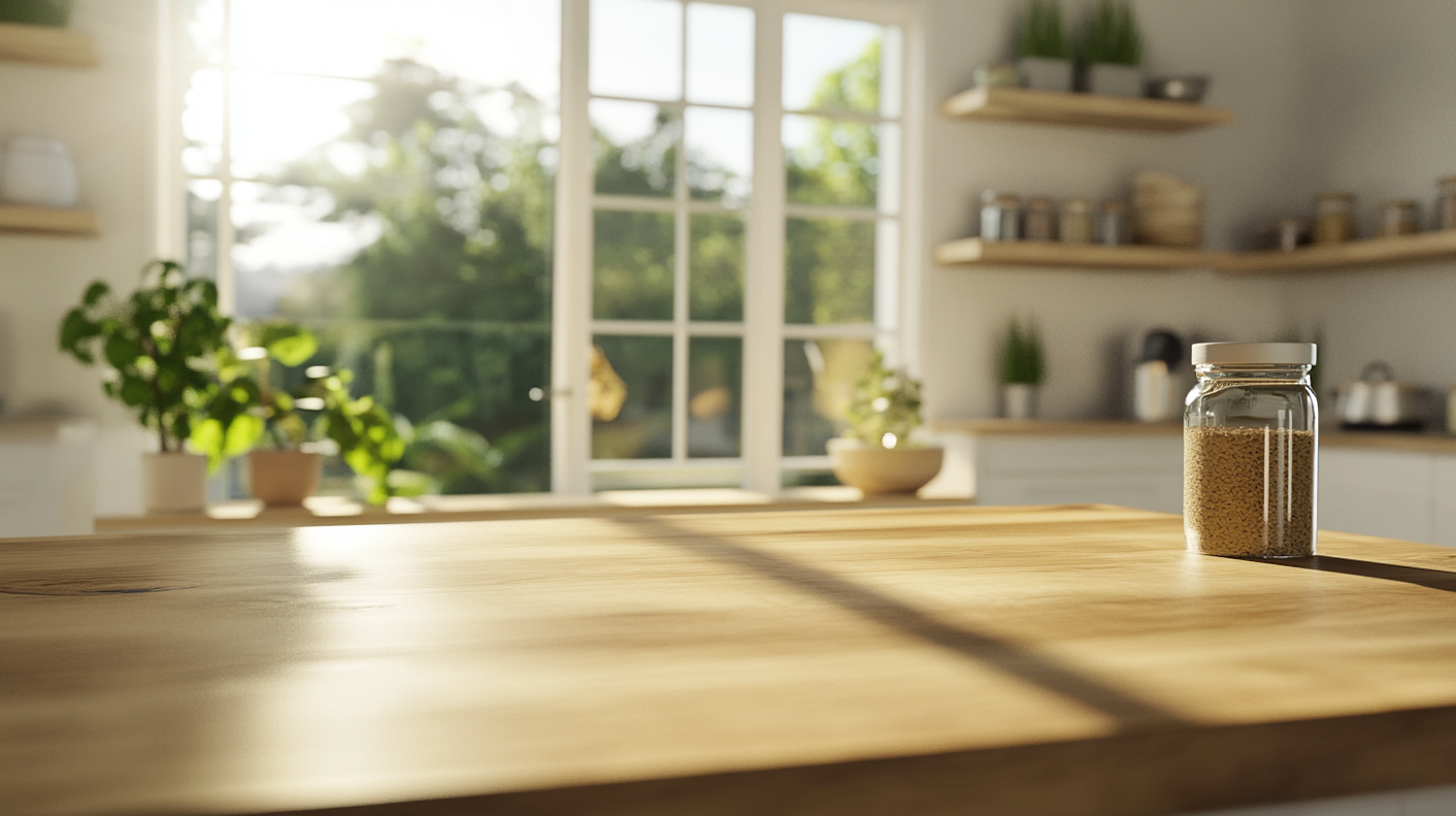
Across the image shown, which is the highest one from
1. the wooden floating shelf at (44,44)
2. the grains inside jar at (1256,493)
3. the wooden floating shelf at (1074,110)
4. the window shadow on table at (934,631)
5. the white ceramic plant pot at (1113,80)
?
the white ceramic plant pot at (1113,80)

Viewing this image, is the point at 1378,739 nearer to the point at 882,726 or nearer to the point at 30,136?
the point at 882,726

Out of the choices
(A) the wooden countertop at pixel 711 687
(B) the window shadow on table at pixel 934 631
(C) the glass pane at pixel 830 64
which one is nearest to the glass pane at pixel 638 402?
(C) the glass pane at pixel 830 64

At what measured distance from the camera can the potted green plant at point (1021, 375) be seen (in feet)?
12.2

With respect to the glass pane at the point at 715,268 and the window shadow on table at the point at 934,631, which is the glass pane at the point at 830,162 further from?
the window shadow on table at the point at 934,631

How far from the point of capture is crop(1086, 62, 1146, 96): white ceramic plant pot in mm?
3662

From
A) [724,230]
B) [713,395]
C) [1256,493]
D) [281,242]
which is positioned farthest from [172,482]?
[1256,493]

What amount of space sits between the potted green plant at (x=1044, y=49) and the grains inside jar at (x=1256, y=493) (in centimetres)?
296

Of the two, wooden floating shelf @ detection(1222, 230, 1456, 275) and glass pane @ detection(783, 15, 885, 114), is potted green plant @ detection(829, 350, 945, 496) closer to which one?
glass pane @ detection(783, 15, 885, 114)

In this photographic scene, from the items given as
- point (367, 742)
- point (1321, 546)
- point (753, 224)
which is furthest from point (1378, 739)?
point (753, 224)

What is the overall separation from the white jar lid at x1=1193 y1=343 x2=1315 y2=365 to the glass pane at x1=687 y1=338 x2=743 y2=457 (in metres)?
2.68

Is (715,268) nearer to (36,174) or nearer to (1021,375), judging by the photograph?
(1021,375)

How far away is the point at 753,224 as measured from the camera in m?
3.61

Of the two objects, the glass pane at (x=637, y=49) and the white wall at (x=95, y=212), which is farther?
the glass pane at (x=637, y=49)

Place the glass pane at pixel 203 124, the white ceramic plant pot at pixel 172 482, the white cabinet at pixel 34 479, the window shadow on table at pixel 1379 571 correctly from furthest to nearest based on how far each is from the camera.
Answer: the glass pane at pixel 203 124 → the white ceramic plant pot at pixel 172 482 → the white cabinet at pixel 34 479 → the window shadow on table at pixel 1379 571
